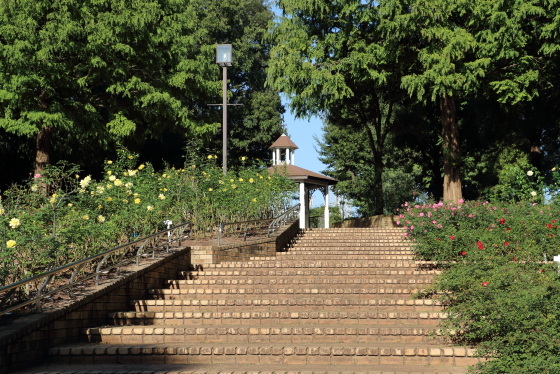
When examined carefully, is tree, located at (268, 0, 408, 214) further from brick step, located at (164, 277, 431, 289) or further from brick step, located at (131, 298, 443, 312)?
brick step, located at (131, 298, 443, 312)

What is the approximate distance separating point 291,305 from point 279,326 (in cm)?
97

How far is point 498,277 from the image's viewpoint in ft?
26.7

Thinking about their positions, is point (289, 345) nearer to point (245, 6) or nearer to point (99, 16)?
point (99, 16)

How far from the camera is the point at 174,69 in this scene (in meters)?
25.7

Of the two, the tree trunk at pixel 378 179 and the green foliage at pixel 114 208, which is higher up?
the tree trunk at pixel 378 179

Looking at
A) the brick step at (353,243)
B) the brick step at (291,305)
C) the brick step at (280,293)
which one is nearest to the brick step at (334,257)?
the brick step at (353,243)

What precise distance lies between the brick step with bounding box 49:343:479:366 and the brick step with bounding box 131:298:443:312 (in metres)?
1.61

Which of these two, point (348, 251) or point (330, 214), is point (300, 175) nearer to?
point (348, 251)

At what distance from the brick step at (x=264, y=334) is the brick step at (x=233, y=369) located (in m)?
0.76

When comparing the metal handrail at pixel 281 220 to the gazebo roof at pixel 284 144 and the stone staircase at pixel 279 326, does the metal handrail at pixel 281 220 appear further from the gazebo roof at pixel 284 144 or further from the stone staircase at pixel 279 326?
the gazebo roof at pixel 284 144

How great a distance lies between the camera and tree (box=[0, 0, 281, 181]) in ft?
63.9

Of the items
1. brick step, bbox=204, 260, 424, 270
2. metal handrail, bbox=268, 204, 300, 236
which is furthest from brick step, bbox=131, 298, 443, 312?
metal handrail, bbox=268, 204, 300, 236

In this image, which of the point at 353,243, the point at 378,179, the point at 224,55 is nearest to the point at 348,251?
the point at 353,243

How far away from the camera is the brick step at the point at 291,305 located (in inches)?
364
